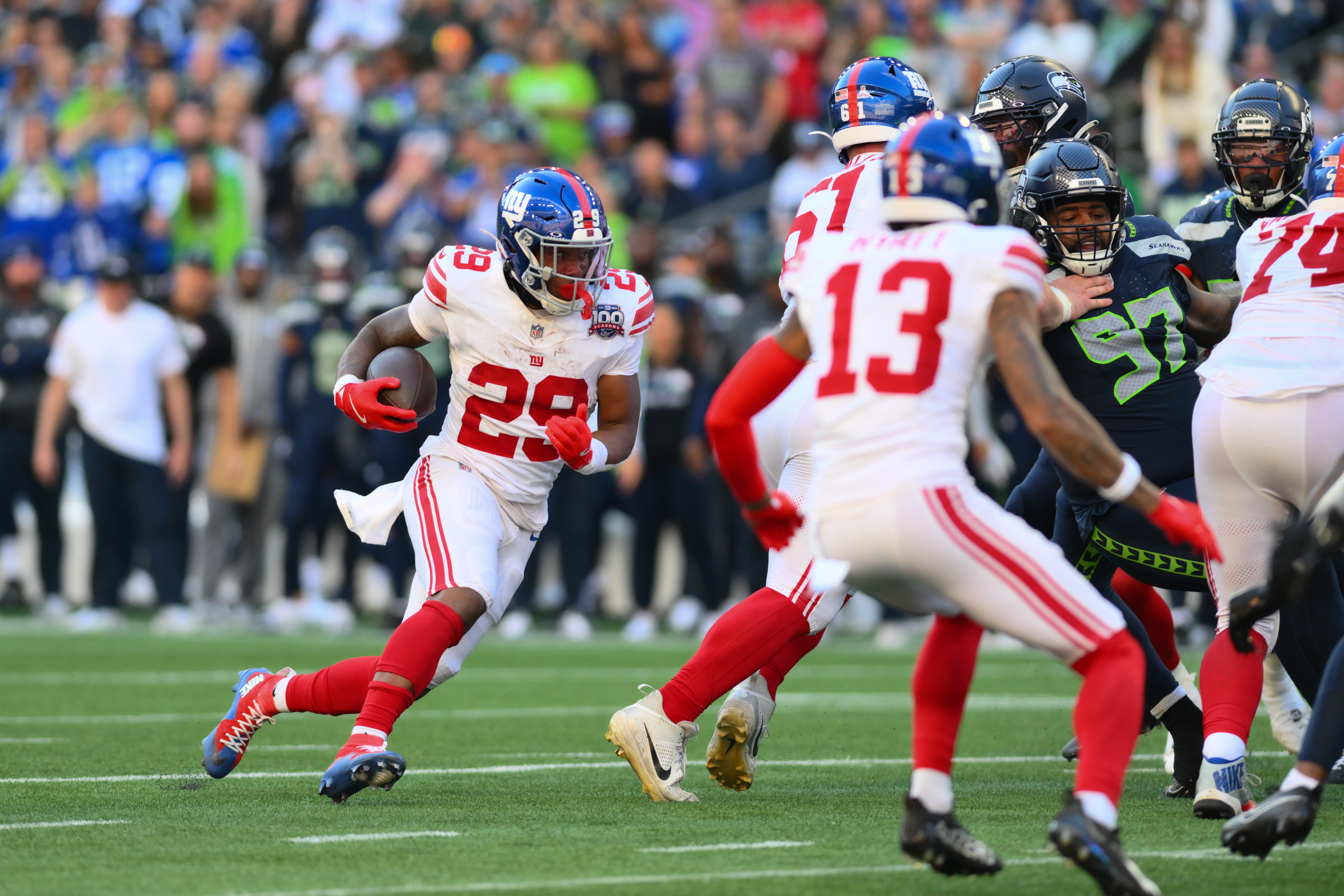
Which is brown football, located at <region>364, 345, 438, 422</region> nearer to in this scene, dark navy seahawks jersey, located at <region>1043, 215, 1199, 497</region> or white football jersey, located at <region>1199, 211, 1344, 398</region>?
dark navy seahawks jersey, located at <region>1043, 215, 1199, 497</region>

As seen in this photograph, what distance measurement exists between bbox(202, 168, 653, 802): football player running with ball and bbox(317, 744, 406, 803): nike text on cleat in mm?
270

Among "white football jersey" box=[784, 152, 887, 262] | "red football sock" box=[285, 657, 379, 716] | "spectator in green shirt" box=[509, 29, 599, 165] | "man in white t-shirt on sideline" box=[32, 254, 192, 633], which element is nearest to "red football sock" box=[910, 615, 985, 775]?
"white football jersey" box=[784, 152, 887, 262]

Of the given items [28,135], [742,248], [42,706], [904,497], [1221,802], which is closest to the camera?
[904,497]

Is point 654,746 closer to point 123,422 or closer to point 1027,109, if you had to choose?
point 1027,109

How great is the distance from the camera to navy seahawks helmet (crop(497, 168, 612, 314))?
5.47m

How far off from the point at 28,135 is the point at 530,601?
231 inches

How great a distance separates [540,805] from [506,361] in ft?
4.38

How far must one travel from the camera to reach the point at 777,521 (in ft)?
14.1

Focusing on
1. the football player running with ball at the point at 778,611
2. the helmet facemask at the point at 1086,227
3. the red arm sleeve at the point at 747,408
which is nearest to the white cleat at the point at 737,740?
the football player running with ball at the point at 778,611

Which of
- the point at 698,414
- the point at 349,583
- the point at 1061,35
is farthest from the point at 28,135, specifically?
the point at 1061,35

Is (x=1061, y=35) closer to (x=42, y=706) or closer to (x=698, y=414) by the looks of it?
(x=698, y=414)

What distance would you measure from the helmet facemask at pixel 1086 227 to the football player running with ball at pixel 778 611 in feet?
1.73

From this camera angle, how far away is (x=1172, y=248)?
5586mm

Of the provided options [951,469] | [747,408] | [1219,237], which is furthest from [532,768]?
[1219,237]
